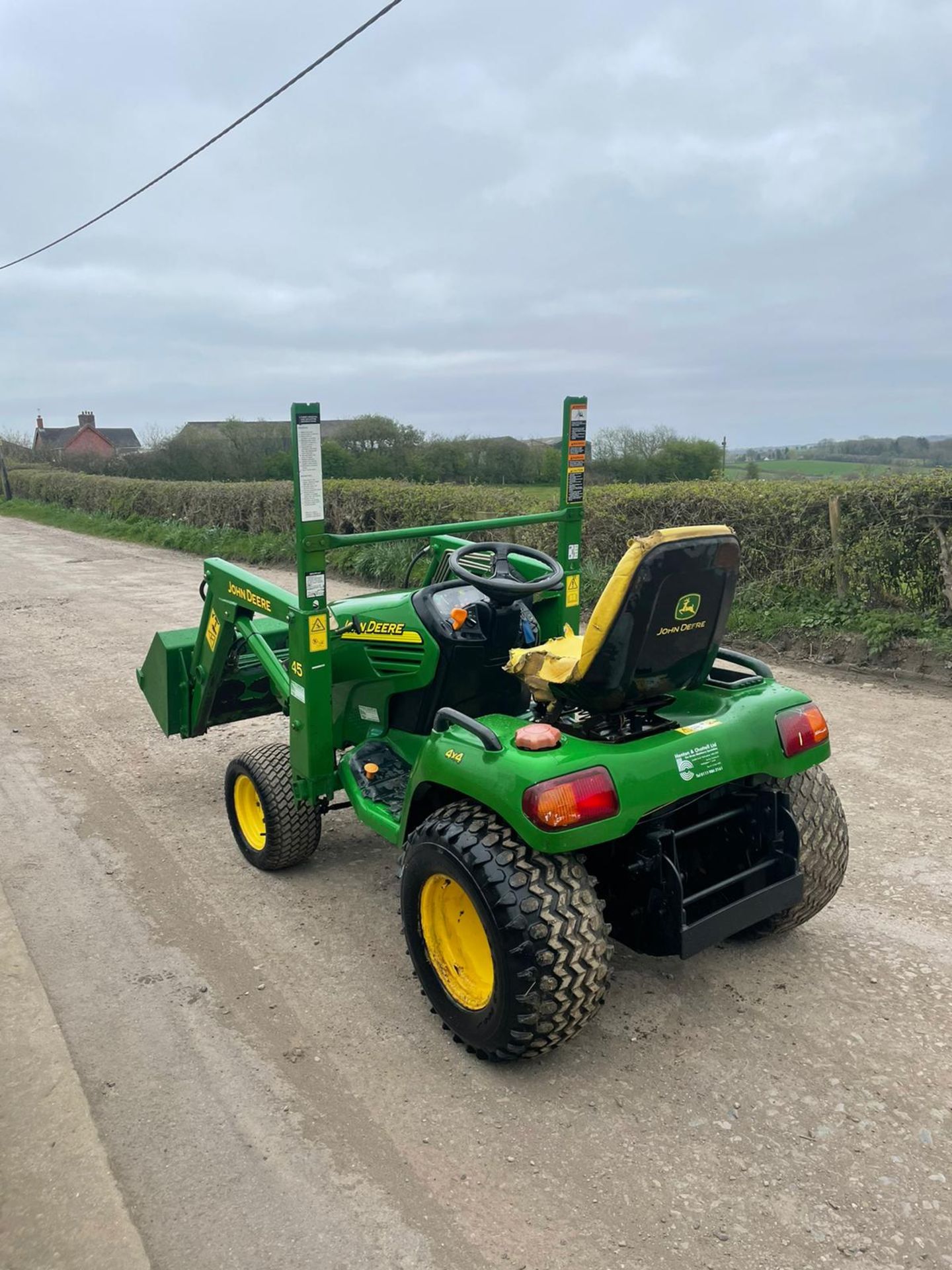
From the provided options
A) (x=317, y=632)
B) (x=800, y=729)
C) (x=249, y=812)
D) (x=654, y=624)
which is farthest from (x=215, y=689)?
(x=800, y=729)

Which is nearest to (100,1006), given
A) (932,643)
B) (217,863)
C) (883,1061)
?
(217,863)

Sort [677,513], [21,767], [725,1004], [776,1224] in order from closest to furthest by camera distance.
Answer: [776,1224]
[725,1004]
[21,767]
[677,513]

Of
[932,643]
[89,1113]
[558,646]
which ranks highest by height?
[558,646]

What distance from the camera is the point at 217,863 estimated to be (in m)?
4.49

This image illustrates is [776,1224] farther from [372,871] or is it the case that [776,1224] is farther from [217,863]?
[217,863]

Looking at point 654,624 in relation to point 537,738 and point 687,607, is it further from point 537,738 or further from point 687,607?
point 537,738

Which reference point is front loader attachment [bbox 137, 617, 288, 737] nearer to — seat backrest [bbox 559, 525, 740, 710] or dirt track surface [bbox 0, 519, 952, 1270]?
dirt track surface [bbox 0, 519, 952, 1270]

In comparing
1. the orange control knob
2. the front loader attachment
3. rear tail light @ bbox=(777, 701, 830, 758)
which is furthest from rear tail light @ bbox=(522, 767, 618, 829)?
the front loader attachment

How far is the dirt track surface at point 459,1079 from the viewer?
2.38 meters

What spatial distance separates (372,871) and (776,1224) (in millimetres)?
2333

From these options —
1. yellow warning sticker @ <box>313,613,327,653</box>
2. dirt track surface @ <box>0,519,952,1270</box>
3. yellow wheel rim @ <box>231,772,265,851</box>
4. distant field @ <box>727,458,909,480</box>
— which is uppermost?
distant field @ <box>727,458,909,480</box>

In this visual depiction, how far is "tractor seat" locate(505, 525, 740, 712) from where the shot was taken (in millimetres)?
2805

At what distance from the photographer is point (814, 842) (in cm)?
338

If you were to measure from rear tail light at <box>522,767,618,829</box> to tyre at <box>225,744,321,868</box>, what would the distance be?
5.42ft
